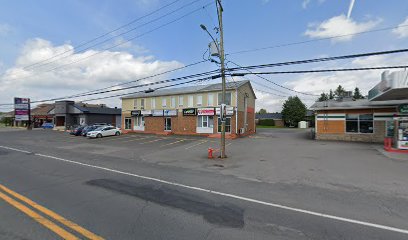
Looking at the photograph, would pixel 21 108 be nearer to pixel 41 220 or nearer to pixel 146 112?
pixel 146 112

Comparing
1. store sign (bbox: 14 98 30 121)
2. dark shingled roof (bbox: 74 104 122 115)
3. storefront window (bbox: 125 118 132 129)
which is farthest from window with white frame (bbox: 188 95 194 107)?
store sign (bbox: 14 98 30 121)

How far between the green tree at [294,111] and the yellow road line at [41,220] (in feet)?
209

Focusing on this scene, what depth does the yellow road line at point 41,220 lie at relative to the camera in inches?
158

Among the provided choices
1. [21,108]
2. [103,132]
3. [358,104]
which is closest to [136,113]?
[103,132]

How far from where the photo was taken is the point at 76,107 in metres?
48.8

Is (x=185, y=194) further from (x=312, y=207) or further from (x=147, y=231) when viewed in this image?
(x=312, y=207)

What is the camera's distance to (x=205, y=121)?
99.7 feet

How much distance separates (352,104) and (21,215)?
Answer: 2622 cm

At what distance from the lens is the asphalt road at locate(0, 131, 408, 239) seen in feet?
13.8

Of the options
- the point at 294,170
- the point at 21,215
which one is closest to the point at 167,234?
the point at 21,215

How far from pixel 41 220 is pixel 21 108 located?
61847mm

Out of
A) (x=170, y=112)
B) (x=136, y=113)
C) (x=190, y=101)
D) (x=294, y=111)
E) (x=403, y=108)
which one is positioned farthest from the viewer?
(x=294, y=111)

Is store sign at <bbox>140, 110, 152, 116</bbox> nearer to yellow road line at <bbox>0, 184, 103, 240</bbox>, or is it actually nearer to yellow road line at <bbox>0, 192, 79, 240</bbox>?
yellow road line at <bbox>0, 184, 103, 240</bbox>

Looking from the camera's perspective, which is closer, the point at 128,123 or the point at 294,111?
the point at 128,123
